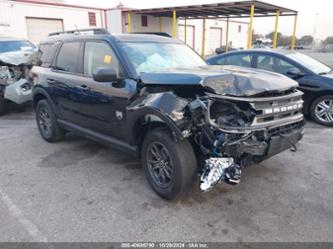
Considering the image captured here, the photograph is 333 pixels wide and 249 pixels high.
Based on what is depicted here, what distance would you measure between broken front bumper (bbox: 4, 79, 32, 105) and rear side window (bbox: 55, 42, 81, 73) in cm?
266

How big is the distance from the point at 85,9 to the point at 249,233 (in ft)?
64.2

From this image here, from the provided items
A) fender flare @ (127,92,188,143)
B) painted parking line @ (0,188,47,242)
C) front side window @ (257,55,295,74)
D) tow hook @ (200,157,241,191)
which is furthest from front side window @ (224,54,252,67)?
painted parking line @ (0,188,47,242)

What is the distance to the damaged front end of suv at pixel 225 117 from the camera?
286cm

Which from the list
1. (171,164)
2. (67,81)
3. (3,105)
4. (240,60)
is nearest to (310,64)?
(240,60)

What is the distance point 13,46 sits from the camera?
845 cm

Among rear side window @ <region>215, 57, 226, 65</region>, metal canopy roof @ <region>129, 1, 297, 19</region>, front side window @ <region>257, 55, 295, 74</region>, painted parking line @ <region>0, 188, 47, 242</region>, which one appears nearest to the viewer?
painted parking line @ <region>0, 188, 47, 242</region>

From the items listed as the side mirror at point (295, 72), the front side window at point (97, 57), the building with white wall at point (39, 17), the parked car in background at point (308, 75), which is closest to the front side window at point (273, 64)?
the parked car in background at point (308, 75)

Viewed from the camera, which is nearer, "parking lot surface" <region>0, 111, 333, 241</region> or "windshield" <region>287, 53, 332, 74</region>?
"parking lot surface" <region>0, 111, 333, 241</region>

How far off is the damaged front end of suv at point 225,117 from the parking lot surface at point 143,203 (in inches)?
17.2

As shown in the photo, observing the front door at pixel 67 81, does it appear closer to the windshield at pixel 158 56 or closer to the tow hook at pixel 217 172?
the windshield at pixel 158 56

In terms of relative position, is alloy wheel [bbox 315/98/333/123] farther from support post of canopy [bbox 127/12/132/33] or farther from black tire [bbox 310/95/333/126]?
support post of canopy [bbox 127/12/132/33]

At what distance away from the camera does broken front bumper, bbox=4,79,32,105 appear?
7.01 metres

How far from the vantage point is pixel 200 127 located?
296 cm

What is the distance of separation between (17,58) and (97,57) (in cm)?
473
